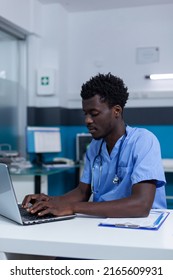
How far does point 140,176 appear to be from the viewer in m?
1.46

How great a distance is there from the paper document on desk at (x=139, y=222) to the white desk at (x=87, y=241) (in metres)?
0.03

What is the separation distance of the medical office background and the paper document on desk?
2.97 m

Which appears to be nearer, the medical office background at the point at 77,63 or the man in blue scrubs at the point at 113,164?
the man in blue scrubs at the point at 113,164

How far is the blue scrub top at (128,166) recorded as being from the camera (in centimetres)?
149

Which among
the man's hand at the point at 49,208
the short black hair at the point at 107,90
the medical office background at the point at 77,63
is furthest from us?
the medical office background at the point at 77,63

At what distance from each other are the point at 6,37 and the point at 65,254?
3490mm

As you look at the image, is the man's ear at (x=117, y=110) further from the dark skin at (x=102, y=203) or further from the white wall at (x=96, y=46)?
the white wall at (x=96, y=46)

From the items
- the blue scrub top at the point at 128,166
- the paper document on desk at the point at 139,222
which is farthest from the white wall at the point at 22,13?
the paper document on desk at the point at 139,222

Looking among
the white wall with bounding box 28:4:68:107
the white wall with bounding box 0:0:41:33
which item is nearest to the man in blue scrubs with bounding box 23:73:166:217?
the white wall with bounding box 0:0:41:33

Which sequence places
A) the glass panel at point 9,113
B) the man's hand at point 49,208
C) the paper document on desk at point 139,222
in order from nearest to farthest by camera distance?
the paper document on desk at point 139,222, the man's hand at point 49,208, the glass panel at point 9,113

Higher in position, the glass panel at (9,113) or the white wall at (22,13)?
the white wall at (22,13)

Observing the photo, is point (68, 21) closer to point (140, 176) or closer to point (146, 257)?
point (140, 176)

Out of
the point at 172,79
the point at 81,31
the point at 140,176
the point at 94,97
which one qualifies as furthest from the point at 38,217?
the point at 81,31

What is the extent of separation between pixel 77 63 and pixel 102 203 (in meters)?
3.60
